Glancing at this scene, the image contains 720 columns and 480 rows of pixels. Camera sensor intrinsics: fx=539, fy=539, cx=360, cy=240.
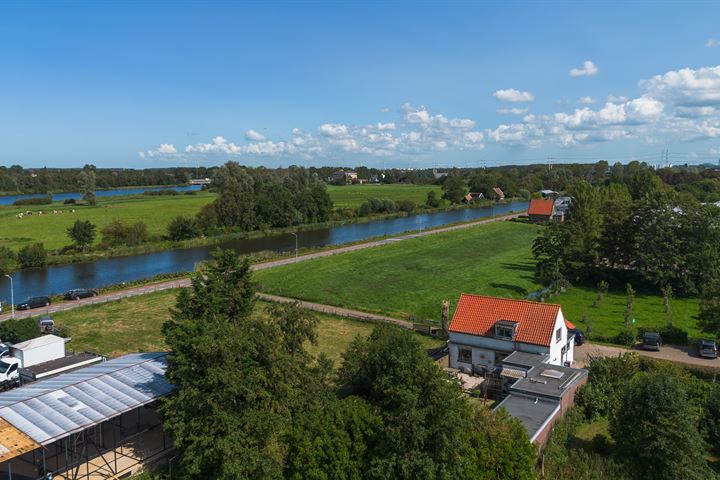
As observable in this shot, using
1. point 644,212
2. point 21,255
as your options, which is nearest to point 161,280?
point 21,255

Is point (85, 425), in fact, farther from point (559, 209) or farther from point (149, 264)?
point (559, 209)

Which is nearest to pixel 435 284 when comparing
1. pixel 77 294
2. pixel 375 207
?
pixel 77 294

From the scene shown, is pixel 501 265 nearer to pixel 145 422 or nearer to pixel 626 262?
pixel 626 262

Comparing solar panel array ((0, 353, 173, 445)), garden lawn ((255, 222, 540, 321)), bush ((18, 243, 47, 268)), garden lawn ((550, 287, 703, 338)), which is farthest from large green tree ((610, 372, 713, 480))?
bush ((18, 243, 47, 268))

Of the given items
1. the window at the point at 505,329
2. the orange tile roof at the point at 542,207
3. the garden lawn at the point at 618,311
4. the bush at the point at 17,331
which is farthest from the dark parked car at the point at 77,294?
the orange tile roof at the point at 542,207

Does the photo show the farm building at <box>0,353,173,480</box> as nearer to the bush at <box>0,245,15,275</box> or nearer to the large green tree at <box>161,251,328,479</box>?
the large green tree at <box>161,251,328,479</box>

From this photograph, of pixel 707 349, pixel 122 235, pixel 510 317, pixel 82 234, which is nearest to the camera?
pixel 510 317
